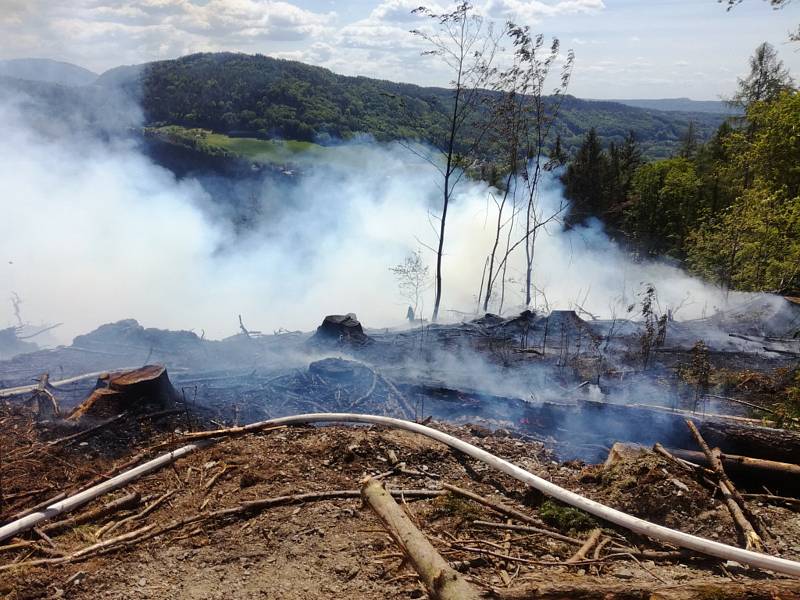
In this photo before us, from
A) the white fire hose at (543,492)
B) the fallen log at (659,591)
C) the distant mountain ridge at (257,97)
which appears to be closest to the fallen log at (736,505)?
the white fire hose at (543,492)

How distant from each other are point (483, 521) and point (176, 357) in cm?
810

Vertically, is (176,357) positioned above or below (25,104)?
below

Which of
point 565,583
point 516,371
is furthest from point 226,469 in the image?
point 516,371

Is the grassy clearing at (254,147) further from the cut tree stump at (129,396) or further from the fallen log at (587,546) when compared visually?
the fallen log at (587,546)

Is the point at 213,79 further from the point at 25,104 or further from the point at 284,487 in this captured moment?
the point at 284,487

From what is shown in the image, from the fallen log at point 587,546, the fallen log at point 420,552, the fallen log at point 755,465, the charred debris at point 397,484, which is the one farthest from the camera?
the fallen log at point 755,465

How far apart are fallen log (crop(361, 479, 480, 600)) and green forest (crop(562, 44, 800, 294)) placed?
1396 cm

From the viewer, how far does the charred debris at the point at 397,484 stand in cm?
335

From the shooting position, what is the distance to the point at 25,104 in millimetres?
19953

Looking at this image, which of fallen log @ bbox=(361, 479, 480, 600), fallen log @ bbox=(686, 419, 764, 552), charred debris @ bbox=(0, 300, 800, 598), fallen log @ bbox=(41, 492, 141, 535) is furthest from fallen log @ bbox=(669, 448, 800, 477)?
fallen log @ bbox=(41, 492, 141, 535)

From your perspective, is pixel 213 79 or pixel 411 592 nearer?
pixel 411 592

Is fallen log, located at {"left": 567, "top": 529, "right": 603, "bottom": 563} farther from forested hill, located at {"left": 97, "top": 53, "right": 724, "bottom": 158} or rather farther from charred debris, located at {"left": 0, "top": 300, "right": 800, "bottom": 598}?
forested hill, located at {"left": 97, "top": 53, "right": 724, "bottom": 158}

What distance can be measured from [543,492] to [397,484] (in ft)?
3.90

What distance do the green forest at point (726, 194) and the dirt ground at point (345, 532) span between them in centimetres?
1224
